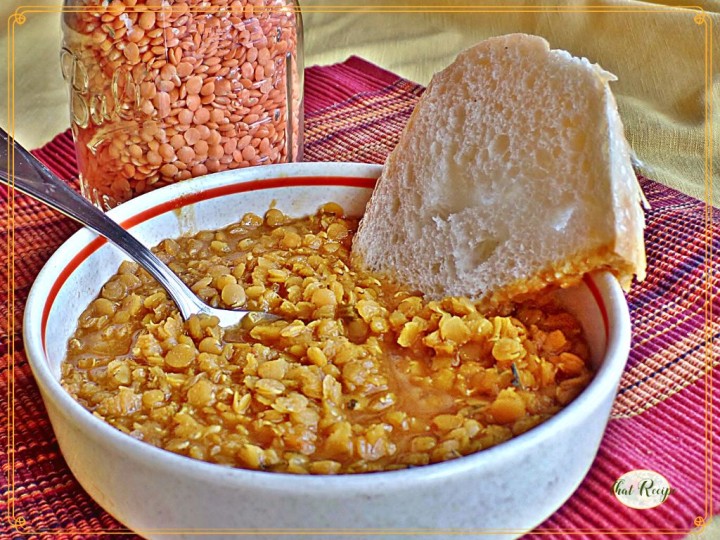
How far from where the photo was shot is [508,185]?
79.9 inches

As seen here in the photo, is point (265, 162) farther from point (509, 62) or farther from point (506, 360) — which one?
point (506, 360)

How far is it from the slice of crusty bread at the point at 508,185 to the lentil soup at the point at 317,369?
0.10 metres

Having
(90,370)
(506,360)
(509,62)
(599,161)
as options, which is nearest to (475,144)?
(509,62)

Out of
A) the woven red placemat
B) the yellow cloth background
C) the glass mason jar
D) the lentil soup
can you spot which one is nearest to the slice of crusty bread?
the lentil soup

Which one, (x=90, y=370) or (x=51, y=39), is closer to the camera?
(x=90, y=370)

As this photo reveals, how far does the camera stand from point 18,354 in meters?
2.07

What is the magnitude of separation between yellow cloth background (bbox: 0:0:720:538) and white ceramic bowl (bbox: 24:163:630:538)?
4.17 feet

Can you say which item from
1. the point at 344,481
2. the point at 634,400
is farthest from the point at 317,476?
the point at 634,400

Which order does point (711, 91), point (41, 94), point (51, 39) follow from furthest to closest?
point (51, 39), point (41, 94), point (711, 91)

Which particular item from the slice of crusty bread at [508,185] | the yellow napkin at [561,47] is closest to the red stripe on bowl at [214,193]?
the slice of crusty bread at [508,185]

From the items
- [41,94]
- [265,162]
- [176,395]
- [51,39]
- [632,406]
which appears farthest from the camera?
[51,39]

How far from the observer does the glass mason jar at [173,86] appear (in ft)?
7.17

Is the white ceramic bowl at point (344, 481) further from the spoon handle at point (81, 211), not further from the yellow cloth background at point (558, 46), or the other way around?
the yellow cloth background at point (558, 46)

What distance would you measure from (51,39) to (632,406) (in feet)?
9.59
